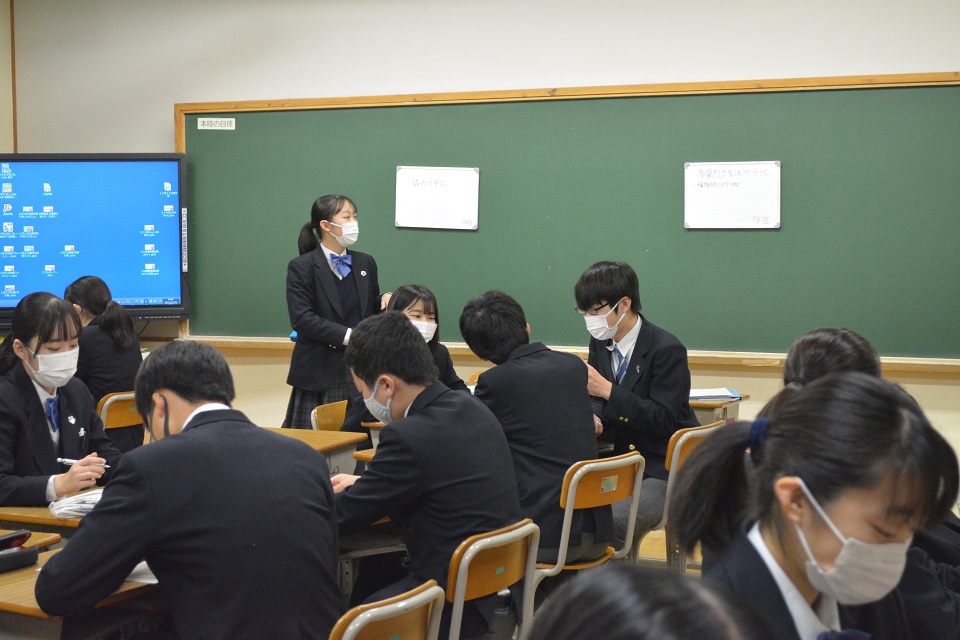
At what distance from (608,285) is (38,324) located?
202cm

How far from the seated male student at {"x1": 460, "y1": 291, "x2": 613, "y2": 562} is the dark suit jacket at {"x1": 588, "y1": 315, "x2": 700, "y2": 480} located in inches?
14.7

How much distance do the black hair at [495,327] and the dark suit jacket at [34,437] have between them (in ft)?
4.09

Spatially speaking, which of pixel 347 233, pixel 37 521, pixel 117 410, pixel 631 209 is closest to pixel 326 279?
pixel 347 233

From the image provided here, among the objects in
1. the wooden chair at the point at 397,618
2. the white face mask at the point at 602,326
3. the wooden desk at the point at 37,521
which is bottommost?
the wooden desk at the point at 37,521

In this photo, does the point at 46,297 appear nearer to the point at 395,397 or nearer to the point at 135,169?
the point at 395,397

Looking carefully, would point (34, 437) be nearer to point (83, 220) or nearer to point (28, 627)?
point (28, 627)

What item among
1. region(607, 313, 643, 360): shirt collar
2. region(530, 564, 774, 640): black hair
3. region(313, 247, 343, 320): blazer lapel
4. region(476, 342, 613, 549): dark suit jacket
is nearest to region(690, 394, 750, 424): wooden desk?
region(607, 313, 643, 360): shirt collar

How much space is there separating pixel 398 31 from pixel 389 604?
15.4ft

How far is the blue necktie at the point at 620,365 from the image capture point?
3.67 meters

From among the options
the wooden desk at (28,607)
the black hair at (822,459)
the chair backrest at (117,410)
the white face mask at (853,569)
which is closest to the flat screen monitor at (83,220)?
the chair backrest at (117,410)

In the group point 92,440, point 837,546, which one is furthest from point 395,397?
point 837,546

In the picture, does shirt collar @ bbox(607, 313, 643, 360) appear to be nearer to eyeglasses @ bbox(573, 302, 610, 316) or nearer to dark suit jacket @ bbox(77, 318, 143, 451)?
eyeglasses @ bbox(573, 302, 610, 316)

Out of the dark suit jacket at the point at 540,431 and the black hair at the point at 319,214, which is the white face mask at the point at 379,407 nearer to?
the dark suit jacket at the point at 540,431

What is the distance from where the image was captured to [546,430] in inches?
117
